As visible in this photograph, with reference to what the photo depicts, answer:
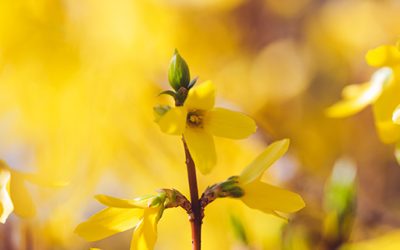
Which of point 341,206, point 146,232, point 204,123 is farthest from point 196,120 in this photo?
point 341,206

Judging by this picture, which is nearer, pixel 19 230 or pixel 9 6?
pixel 19 230

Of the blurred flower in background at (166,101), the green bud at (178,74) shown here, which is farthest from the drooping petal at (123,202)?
the blurred flower in background at (166,101)

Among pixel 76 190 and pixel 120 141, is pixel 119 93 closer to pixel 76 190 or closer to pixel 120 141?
pixel 120 141

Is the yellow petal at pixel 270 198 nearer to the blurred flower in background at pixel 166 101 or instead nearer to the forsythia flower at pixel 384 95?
the forsythia flower at pixel 384 95

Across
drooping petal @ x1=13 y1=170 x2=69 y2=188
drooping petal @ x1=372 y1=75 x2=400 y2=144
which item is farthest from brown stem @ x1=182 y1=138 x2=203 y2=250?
drooping petal @ x1=372 y1=75 x2=400 y2=144

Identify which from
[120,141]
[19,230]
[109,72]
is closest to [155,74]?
[109,72]

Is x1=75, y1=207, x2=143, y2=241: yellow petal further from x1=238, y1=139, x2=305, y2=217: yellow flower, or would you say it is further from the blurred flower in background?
the blurred flower in background
